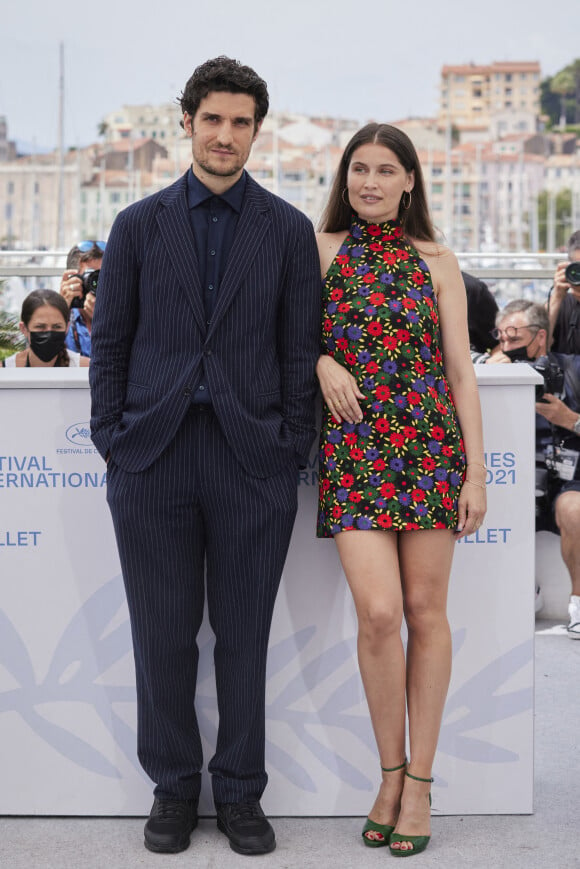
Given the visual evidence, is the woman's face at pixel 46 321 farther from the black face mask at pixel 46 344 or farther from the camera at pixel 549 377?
the camera at pixel 549 377

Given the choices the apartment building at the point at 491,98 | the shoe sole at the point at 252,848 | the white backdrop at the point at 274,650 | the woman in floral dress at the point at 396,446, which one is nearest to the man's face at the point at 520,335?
the white backdrop at the point at 274,650

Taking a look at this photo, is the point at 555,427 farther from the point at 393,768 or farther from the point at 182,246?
the point at 182,246

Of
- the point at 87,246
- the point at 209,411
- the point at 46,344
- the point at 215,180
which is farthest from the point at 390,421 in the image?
the point at 87,246

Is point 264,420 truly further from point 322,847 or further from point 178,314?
point 322,847

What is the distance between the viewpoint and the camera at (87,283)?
16.8ft

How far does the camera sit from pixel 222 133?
8.82ft

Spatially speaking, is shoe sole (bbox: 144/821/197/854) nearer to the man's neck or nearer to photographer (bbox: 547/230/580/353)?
the man's neck

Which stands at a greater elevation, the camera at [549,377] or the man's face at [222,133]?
the man's face at [222,133]

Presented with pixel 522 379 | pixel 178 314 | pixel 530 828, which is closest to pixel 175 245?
pixel 178 314

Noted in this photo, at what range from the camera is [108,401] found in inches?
108

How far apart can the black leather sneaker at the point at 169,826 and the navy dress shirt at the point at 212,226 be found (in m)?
1.17

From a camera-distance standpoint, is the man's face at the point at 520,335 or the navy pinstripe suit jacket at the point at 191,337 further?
the man's face at the point at 520,335

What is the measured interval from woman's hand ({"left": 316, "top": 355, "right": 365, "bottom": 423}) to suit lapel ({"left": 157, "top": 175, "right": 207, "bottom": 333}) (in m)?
0.31

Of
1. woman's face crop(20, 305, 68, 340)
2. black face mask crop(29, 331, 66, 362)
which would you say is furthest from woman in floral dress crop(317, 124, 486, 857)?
woman's face crop(20, 305, 68, 340)
